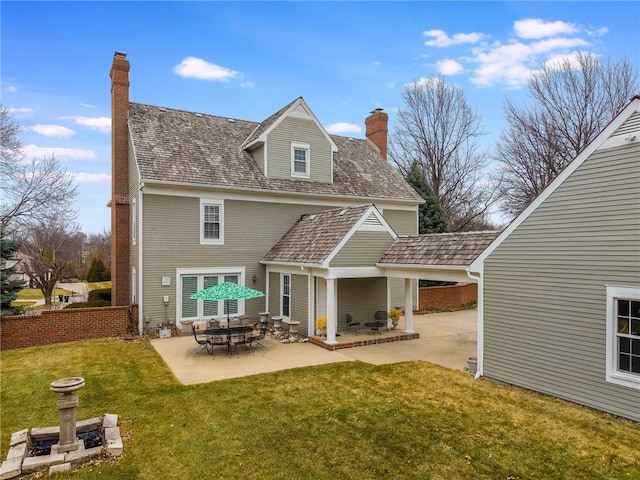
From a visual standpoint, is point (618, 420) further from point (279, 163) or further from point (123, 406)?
point (279, 163)

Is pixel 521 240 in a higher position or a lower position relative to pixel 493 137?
lower

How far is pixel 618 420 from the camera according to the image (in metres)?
7.72

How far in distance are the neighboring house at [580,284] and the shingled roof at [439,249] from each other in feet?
4.50

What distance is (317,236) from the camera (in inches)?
626

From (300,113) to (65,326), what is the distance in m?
13.2

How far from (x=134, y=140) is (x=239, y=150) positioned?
4722mm

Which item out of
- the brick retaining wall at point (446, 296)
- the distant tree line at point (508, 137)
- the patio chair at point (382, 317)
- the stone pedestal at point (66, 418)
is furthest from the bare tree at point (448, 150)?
the stone pedestal at point (66, 418)

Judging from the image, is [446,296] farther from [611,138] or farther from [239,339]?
[611,138]

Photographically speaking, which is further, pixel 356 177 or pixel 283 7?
pixel 356 177

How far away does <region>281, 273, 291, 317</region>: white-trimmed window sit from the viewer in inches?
651

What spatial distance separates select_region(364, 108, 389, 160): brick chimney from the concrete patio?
1342 cm

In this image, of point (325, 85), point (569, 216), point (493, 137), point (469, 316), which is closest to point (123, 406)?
point (569, 216)

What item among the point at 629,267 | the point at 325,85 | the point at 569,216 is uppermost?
the point at 325,85

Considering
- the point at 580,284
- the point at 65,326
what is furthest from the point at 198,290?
the point at 580,284
